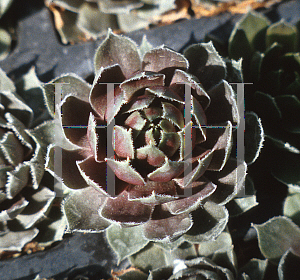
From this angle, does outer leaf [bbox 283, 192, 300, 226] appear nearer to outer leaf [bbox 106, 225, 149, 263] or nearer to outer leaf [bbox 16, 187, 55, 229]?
outer leaf [bbox 106, 225, 149, 263]

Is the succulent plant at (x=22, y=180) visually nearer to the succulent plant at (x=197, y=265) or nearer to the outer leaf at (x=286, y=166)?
the succulent plant at (x=197, y=265)

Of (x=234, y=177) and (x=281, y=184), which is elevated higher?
(x=234, y=177)

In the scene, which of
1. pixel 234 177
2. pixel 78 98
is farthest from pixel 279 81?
pixel 78 98

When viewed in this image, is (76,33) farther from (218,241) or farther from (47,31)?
(218,241)

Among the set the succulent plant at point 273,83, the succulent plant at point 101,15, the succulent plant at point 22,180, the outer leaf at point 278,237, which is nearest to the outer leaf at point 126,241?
the succulent plant at point 22,180

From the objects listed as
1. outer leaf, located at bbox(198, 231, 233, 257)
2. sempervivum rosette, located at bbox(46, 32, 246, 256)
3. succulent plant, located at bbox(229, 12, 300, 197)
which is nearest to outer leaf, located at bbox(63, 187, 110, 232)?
sempervivum rosette, located at bbox(46, 32, 246, 256)
